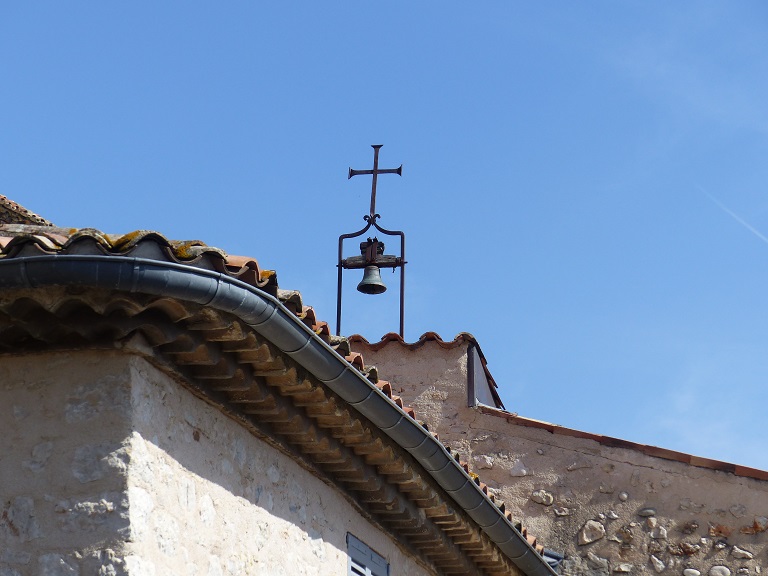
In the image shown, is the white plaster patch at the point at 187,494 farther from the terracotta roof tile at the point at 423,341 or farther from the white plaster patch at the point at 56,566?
the terracotta roof tile at the point at 423,341

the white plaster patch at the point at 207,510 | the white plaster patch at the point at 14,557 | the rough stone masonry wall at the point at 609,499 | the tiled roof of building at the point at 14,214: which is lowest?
the white plaster patch at the point at 14,557

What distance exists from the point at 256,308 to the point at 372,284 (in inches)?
242

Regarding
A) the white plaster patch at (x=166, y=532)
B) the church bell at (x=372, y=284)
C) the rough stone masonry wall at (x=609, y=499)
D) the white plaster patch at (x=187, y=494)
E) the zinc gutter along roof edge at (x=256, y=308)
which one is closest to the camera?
the zinc gutter along roof edge at (x=256, y=308)

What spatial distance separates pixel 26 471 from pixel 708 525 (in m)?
6.76

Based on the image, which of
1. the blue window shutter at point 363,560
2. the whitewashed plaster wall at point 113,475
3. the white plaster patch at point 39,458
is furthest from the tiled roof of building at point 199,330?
the blue window shutter at point 363,560

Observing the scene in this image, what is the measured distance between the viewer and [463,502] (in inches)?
299

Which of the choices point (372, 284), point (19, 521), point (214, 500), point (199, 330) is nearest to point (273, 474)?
point (214, 500)

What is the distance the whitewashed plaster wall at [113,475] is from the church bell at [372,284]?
534 cm

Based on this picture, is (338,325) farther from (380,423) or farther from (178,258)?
(178,258)

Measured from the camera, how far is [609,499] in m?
10.8

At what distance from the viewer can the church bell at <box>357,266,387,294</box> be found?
1127 centimetres

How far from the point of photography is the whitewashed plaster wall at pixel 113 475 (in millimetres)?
5027

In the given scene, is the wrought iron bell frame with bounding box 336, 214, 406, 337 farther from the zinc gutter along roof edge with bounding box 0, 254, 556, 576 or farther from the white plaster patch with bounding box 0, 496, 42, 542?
the white plaster patch with bounding box 0, 496, 42, 542

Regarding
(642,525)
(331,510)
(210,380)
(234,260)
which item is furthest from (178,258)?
(642,525)
